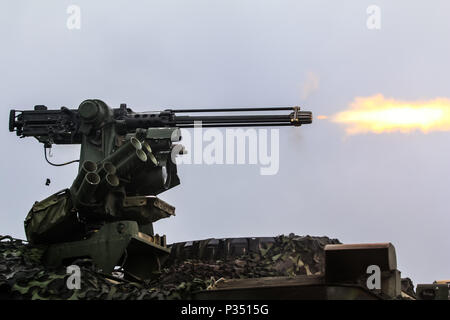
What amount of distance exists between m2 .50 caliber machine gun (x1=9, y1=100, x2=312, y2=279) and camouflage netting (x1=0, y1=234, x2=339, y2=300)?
1.60 ft

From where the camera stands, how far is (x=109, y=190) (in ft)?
52.5

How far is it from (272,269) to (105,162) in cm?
421

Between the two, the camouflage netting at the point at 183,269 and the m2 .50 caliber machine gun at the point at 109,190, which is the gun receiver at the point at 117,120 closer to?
the m2 .50 caliber machine gun at the point at 109,190

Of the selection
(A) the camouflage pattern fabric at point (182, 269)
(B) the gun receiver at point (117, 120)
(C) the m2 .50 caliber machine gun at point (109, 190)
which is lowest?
(A) the camouflage pattern fabric at point (182, 269)

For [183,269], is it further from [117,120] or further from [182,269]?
[117,120]

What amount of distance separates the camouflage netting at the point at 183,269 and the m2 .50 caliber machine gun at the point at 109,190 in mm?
487

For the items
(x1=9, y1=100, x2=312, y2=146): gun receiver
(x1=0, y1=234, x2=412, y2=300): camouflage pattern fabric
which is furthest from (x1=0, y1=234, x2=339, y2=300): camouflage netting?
(x1=9, y1=100, x2=312, y2=146): gun receiver

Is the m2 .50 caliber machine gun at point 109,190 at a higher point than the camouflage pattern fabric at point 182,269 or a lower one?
higher

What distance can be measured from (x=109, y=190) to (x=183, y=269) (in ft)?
8.20

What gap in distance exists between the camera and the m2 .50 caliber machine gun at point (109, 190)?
1576 cm

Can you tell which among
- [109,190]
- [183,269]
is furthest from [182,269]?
[109,190]

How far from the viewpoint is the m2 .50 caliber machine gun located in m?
15.8

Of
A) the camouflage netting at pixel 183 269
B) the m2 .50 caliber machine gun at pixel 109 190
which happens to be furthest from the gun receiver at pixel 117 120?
the camouflage netting at pixel 183 269
